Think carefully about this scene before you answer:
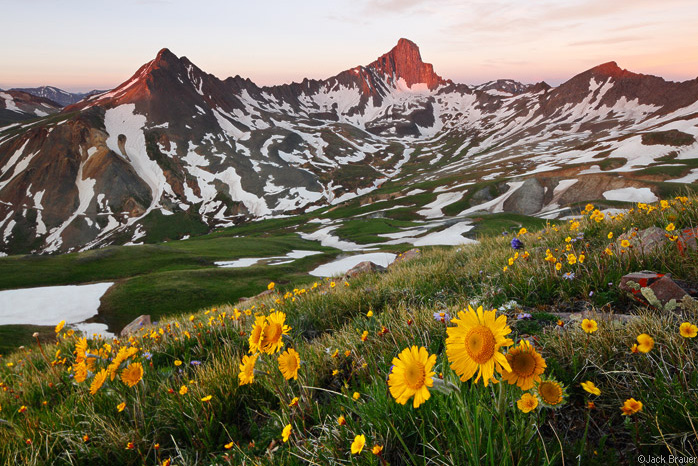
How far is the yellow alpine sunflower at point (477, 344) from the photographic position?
5.15 feet

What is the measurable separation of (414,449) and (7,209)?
710 ft

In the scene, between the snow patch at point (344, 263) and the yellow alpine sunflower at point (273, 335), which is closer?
the yellow alpine sunflower at point (273, 335)

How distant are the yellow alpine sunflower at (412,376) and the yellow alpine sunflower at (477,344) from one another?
0.14 metres

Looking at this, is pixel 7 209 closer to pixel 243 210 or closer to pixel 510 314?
pixel 243 210

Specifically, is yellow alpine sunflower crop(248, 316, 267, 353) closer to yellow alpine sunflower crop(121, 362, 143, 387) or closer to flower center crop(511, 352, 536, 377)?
yellow alpine sunflower crop(121, 362, 143, 387)

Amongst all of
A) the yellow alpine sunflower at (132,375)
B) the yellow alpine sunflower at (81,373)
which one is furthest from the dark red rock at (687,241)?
the yellow alpine sunflower at (81,373)

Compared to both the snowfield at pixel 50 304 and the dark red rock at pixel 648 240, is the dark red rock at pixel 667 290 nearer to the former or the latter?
the dark red rock at pixel 648 240

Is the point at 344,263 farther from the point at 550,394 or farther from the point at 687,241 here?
the point at 550,394

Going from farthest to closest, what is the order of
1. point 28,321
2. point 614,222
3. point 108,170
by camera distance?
point 108,170 < point 28,321 < point 614,222

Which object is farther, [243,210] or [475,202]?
[243,210]

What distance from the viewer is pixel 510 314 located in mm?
4160

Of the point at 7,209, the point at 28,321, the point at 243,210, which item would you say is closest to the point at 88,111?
the point at 7,209

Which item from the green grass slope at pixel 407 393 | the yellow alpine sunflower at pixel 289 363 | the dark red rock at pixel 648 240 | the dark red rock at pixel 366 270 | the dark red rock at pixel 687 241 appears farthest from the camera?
the dark red rock at pixel 366 270

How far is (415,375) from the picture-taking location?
1.73m
